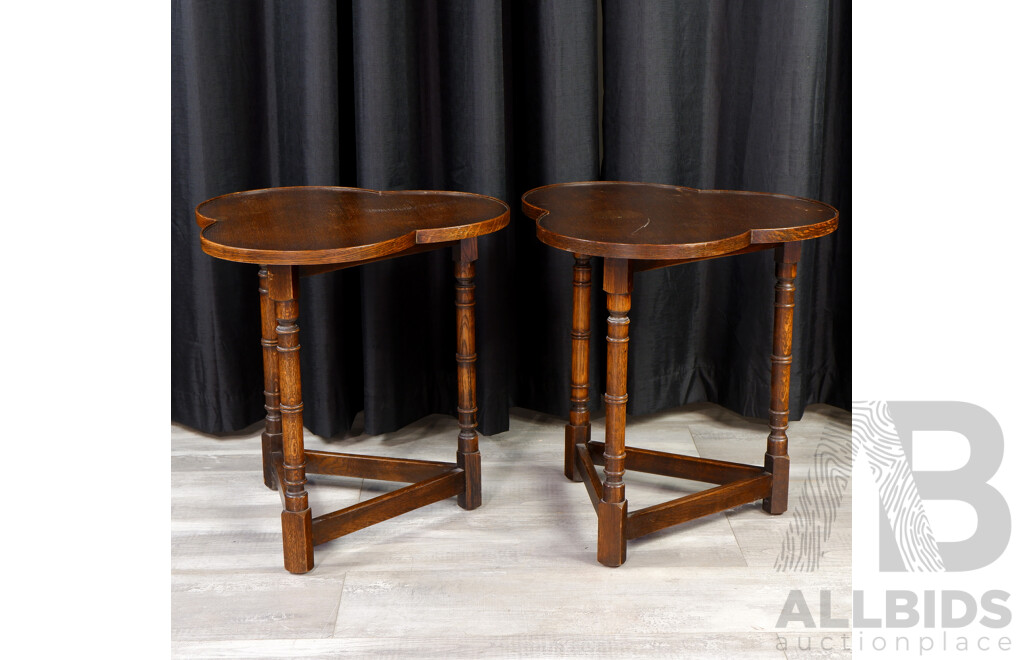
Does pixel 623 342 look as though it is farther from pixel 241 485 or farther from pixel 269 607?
pixel 241 485

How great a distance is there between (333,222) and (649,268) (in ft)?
2.01

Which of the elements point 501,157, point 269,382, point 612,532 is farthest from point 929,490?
point 269,382

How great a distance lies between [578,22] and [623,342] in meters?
0.86

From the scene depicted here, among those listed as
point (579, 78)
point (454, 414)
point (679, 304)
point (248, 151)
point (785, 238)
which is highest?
point (579, 78)

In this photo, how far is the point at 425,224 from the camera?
1.82 m

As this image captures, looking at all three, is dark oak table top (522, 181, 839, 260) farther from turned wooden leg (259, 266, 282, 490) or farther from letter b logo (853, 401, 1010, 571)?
turned wooden leg (259, 266, 282, 490)

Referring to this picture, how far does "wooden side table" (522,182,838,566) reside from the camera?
173 cm

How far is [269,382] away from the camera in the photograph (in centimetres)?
212

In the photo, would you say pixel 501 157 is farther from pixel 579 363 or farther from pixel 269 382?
pixel 269 382

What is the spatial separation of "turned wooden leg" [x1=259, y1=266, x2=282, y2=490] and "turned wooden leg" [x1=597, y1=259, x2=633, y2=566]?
72 centimetres

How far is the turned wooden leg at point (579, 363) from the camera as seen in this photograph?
6.81 ft

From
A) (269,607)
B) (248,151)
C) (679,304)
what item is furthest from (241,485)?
(679,304)

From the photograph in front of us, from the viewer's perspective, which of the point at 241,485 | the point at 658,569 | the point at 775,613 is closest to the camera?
the point at 775,613

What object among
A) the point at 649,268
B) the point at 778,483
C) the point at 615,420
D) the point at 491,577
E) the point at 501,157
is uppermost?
the point at 501,157
